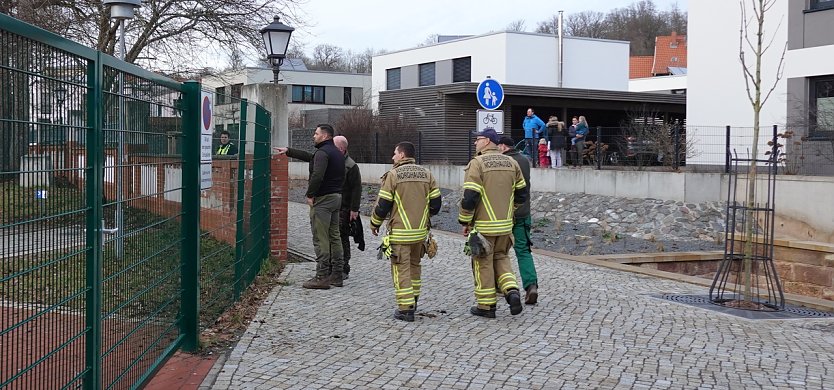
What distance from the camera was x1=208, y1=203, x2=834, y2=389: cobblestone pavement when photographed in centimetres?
634

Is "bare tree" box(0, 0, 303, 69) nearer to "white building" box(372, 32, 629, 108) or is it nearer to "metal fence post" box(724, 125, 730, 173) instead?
"metal fence post" box(724, 125, 730, 173)

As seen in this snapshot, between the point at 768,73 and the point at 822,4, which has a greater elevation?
the point at 822,4

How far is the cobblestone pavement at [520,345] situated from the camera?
6.34 m

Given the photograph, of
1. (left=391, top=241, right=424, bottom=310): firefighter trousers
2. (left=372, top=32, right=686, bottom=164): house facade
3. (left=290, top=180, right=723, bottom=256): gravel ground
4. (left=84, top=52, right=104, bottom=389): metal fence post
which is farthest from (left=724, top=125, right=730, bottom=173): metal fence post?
(left=84, top=52, right=104, bottom=389): metal fence post

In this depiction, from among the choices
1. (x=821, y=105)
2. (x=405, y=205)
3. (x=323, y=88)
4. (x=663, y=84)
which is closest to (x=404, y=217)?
(x=405, y=205)

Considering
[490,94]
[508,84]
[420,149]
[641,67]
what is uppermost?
[641,67]

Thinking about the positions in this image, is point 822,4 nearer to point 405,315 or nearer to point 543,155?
point 543,155

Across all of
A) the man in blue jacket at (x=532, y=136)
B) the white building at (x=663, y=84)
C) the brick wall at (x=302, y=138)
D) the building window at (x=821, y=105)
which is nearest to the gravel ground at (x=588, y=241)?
the man in blue jacket at (x=532, y=136)

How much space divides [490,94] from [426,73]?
3272 cm

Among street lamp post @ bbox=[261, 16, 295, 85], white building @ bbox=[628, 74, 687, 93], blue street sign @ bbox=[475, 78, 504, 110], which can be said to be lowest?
blue street sign @ bbox=[475, 78, 504, 110]

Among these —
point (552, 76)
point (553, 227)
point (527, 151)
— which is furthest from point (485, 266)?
point (552, 76)

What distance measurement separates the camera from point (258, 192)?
33.5 ft

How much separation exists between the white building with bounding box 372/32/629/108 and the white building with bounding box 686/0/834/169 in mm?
16661

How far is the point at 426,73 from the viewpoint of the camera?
4712 cm
